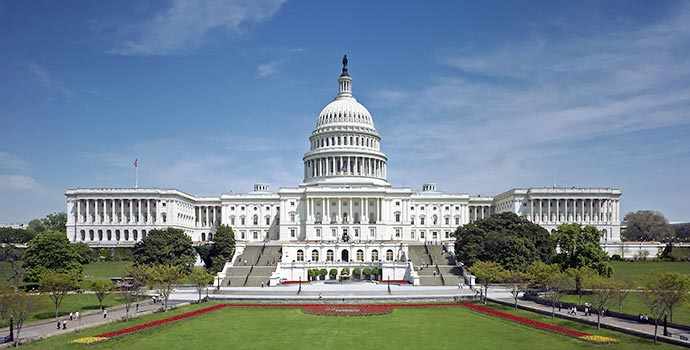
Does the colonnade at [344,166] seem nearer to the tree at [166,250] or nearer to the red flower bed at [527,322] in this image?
the tree at [166,250]

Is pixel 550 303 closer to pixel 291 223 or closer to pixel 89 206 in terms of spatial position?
pixel 291 223

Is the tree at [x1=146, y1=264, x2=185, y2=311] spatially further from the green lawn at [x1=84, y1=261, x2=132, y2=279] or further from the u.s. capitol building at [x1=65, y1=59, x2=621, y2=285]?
the u.s. capitol building at [x1=65, y1=59, x2=621, y2=285]

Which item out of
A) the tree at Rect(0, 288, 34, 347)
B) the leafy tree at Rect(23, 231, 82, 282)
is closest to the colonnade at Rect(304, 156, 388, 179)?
the leafy tree at Rect(23, 231, 82, 282)

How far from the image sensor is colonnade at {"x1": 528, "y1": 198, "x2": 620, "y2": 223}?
451 ft

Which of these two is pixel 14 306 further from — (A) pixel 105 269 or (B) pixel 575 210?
(B) pixel 575 210

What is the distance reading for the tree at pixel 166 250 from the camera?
91125 millimetres

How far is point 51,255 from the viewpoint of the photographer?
259 feet

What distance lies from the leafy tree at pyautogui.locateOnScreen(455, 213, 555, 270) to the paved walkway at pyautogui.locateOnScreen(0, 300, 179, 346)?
4585cm

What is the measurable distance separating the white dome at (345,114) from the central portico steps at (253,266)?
43.5 m

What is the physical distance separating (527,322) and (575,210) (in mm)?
95058

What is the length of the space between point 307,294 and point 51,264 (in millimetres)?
32252

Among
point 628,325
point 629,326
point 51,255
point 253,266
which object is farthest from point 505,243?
point 51,255

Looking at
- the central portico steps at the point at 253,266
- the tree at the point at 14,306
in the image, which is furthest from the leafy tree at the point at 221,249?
the tree at the point at 14,306

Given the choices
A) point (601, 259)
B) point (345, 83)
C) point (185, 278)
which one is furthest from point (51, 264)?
point (345, 83)
